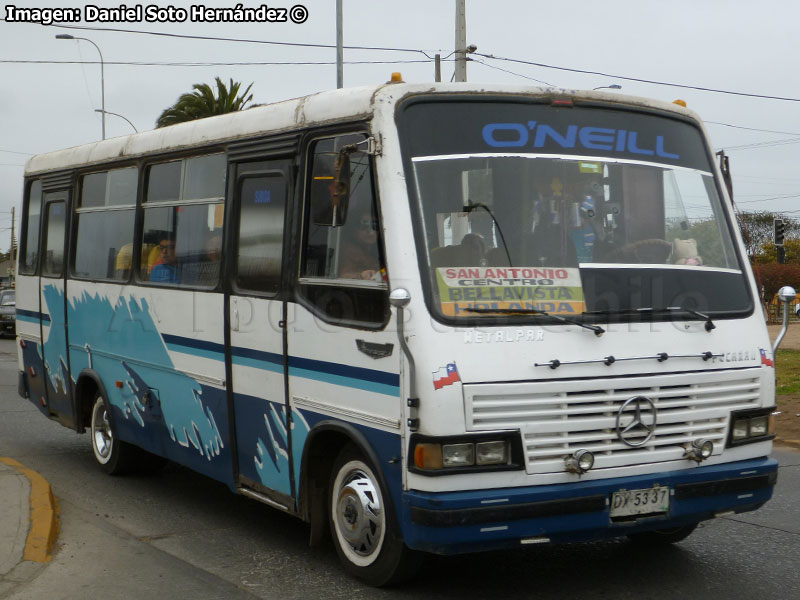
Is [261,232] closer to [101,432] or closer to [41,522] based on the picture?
[41,522]

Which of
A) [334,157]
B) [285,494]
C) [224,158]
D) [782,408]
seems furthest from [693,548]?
[782,408]

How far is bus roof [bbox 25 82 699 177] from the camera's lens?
5688mm

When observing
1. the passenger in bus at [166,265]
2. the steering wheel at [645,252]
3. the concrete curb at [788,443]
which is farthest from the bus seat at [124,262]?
the concrete curb at [788,443]

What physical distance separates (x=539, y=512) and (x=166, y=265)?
3959mm

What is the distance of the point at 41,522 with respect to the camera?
23.5ft

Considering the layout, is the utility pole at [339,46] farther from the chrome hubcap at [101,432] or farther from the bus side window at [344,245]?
the bus side window at [344,245]

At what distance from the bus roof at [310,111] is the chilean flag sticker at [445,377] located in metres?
Result: 1.43

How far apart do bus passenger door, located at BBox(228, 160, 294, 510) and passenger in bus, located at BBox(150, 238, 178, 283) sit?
1.03 m

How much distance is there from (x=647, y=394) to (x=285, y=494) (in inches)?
89.0

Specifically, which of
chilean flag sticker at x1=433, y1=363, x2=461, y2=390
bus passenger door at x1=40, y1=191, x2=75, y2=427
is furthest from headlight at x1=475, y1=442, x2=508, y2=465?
bus passenger door at x1=40, y1=191, x2=75, y2=427

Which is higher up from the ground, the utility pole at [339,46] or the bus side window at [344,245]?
the utility pole at [339,46]

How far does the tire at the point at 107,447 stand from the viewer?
364 inches

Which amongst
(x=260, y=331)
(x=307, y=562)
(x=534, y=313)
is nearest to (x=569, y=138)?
(x=534, y=313)

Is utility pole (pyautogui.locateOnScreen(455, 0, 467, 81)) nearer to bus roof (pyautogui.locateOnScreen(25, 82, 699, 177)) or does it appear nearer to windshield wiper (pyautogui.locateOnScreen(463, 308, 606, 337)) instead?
bus roof (pyautogui.locateOnScreen(25, 82, 699, 177))
